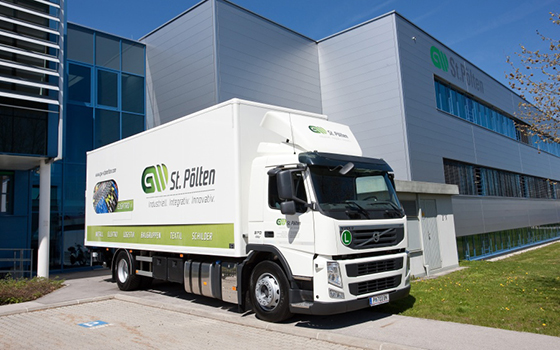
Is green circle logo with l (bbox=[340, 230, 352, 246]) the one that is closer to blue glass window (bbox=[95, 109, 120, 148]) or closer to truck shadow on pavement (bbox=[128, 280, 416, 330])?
truck shadow on pavement (bbox=[128, 280, 416, 330])

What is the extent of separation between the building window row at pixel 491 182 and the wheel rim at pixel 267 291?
543 inches

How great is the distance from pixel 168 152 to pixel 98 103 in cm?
963

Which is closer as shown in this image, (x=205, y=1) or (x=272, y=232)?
(x=272, y=232)

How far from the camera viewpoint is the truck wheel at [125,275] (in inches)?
425

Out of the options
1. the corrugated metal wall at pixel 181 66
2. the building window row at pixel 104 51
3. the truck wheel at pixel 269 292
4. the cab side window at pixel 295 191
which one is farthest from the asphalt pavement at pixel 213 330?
the building window row at pixel 104 51

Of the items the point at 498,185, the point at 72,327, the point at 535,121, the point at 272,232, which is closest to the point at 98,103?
the point at 72,327

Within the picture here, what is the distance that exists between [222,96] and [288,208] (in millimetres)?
10486

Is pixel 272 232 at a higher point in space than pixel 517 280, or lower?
higher

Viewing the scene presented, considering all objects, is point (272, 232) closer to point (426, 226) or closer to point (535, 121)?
point (535, 121)

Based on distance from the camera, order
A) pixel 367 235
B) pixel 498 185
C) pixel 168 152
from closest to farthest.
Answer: pixel 367 235 < pixel 168 152 < pixel 498 185

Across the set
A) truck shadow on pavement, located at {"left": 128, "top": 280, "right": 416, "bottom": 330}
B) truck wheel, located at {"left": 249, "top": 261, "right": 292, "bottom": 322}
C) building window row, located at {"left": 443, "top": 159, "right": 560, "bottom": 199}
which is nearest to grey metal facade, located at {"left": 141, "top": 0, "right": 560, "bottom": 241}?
building window row, located at {"left": 443, "top": 159, "right": 560, "bottom": 199}

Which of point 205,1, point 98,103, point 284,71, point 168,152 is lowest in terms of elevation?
point 168,152

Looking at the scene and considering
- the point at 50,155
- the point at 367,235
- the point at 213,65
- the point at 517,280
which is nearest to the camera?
the point at 367,235

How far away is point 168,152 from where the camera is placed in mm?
9312
